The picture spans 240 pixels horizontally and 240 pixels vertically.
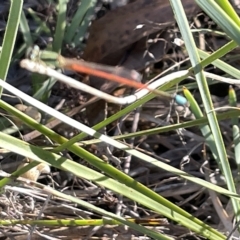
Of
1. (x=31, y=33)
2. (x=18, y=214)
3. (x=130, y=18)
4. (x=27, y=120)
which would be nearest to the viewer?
(x=27, y=120)

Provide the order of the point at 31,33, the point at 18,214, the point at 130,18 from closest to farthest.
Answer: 1. the point at 18,214
2. the point at 130,18
3. the point at 31,33

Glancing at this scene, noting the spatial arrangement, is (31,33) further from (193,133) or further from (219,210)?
(219,210)

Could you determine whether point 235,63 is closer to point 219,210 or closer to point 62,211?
point 219,210

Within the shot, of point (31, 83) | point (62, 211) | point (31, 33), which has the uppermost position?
point (31, 33)

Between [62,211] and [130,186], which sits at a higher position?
[130,186]

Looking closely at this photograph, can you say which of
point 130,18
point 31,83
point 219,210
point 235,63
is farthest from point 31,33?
point 219,210

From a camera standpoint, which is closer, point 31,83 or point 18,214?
point 18,214

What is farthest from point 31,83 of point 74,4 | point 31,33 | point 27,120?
point 27,120

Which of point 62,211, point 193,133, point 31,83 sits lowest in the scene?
point 62,211

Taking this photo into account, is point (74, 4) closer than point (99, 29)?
No
